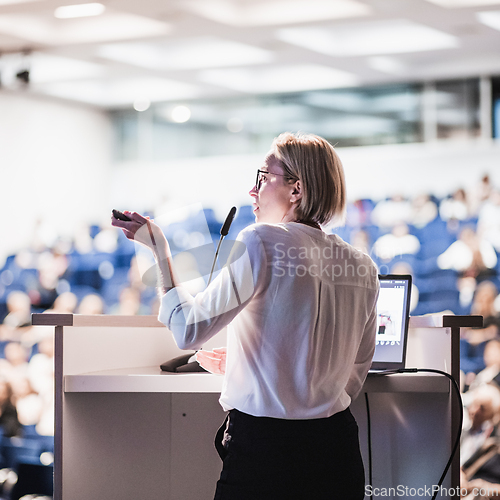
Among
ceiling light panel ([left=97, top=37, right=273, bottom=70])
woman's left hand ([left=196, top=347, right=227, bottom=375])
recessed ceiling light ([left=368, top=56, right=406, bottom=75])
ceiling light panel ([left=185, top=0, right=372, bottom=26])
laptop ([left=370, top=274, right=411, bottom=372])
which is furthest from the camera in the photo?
recessed ceiling light ([left=368, top=56, right=406, bottom=75])

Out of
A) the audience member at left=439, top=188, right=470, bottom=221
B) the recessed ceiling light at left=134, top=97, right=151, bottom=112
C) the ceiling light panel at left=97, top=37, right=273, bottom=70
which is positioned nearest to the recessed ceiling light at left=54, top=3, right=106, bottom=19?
the ceiling light panel at left=97, top=37, right=273, bottom=70

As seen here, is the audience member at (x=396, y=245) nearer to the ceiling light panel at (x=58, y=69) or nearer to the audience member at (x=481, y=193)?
the audience member at (x=481, y=193)

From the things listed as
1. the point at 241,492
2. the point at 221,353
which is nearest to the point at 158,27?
the point at 221,353

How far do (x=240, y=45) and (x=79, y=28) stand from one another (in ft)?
3.19

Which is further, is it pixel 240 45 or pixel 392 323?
pixel 240 45

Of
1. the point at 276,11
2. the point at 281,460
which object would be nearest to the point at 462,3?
the point at 276,11

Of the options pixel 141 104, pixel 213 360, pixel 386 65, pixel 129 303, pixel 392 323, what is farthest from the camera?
pixel 141 104

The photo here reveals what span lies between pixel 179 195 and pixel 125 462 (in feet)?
11.6

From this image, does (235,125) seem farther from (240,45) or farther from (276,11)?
(276,11)

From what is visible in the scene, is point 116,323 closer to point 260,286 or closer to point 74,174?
point 260,286

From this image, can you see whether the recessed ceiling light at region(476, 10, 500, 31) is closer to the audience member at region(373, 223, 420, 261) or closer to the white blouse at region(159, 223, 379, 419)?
the audience member at region(373, 223, 420, 261)

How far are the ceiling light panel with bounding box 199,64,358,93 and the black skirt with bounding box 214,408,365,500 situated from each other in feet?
11.8

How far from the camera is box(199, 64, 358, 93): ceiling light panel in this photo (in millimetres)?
4312

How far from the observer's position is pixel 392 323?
1526 mm
